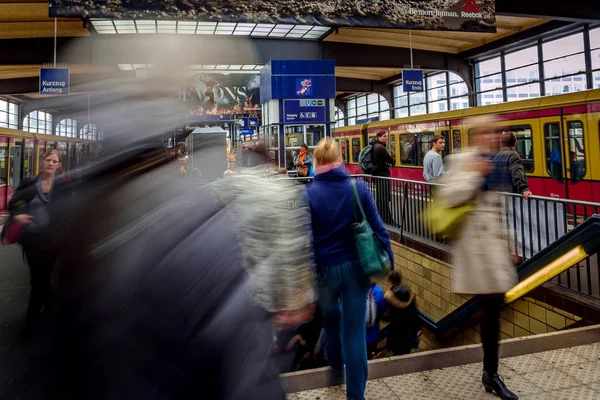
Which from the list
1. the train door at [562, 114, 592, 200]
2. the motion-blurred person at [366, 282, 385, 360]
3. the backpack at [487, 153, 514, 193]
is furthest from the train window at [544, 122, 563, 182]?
the backpack at [487, 153, 514, 193]

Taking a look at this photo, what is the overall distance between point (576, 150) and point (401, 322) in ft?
20.7

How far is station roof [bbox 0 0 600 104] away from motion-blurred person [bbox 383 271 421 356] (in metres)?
7.10

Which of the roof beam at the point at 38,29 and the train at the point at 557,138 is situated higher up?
the roof beam at the point at 38,29

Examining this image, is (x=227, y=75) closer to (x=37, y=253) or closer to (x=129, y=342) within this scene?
(x=37, y=253)

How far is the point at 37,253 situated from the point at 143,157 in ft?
10.9

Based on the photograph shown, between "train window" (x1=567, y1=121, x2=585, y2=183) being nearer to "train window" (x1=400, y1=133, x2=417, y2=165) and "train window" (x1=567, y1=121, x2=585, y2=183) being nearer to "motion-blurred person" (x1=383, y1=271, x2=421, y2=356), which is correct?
"train window" (x1=400, y1=133, x2=417, y2=165)

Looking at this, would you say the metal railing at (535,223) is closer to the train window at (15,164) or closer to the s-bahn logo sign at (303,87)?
the s-bahn logo sign at (303,87)

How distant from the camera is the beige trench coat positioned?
2.70 meters

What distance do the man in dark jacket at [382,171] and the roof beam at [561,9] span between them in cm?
599

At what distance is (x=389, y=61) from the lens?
18.8 metres

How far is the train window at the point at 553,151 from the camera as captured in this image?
8.93 meters

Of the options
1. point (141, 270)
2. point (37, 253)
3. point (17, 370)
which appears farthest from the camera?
point (37, 253)

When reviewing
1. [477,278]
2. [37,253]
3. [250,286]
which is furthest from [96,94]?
[37,253]

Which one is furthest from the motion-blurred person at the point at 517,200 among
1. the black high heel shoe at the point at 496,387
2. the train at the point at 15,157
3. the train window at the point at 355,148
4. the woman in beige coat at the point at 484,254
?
the train window at the point at 355,148
